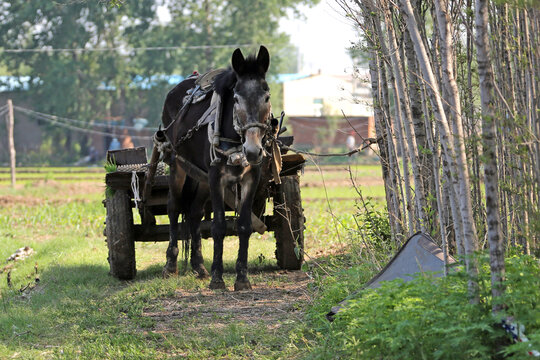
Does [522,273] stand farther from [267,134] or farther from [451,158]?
[267,134]

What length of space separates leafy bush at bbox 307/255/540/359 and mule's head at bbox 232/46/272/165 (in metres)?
2.64

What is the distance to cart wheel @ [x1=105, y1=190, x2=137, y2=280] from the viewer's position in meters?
8.74

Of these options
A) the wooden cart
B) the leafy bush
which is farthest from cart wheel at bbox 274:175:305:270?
the leafy bush

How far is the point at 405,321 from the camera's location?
409 centimetres

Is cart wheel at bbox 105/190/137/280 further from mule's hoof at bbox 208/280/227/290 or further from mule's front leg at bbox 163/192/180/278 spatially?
mule's hoof at bbox 208/280/227/290

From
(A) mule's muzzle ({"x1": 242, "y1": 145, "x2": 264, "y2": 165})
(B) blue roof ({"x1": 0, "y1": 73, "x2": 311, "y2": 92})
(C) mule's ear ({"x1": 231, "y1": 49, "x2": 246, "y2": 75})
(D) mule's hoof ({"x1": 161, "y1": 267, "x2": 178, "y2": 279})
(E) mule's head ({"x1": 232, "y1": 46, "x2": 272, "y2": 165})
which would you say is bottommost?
(D) mule's hoof ({"x1": 161, "y1": 267, "x2": 178, "y2": 279})

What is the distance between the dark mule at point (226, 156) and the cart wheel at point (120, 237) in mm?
479

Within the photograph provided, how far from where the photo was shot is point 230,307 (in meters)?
6.96

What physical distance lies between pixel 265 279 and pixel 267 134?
5.59 feet

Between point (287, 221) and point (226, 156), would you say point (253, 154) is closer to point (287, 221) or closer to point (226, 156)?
point (226, 156)

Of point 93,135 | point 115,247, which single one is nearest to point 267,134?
point 115,247

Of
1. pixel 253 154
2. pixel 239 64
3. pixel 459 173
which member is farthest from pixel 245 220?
pixel 459 173

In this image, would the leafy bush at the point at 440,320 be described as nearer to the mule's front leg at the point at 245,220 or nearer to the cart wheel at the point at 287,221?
the mule's front leg at the point at 245,220

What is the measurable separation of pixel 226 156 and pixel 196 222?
164 cm
